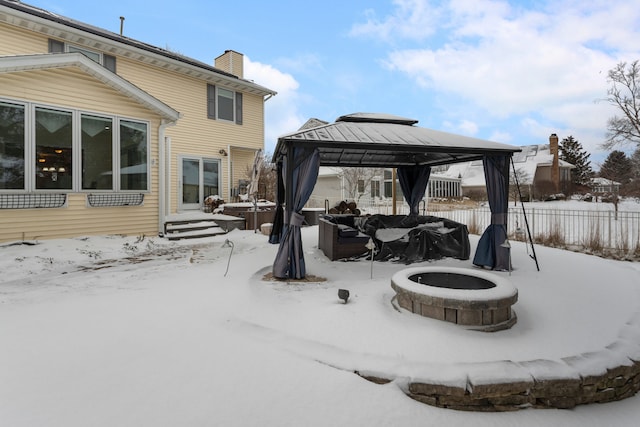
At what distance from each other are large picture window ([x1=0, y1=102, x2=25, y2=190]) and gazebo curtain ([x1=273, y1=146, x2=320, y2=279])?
543 cm

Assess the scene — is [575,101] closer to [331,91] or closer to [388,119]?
[331,91]

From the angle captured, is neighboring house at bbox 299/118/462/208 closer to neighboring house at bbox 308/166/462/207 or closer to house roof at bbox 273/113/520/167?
neighboring house at bbox 308/166/462/207

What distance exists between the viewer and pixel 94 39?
1007 centimetres

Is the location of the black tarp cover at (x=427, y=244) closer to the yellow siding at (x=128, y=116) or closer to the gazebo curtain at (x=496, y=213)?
the gazebo curtain at (x=496, y=213)

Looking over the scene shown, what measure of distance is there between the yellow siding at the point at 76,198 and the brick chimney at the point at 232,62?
734 cm

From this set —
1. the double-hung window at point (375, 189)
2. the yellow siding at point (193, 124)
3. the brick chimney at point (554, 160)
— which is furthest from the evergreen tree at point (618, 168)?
the yellow siding at point (193, 124)

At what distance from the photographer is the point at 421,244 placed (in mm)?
6668

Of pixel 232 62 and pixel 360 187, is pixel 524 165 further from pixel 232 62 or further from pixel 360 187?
pixel 232 62

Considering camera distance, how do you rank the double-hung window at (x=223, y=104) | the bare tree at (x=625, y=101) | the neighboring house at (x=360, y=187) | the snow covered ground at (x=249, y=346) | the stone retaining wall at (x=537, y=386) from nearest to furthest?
the snow covered ground at (x=249, y=346)
the stone retaining wall at (x=537, y=386)
the double-hung window at (x=223, y=104)
the bare tree at (x=625, y=101)
the neighboring house at (x=360, y=187)

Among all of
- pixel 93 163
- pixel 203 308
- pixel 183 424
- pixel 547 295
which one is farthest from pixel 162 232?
pixel 547 295

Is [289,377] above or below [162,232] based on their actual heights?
below

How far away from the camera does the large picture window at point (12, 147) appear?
629 centimetres

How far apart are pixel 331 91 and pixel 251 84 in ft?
16.1

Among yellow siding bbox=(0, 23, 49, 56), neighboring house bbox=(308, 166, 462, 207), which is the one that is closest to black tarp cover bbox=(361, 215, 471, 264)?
yellow siding bbox=(0, 23, 49, 56)
